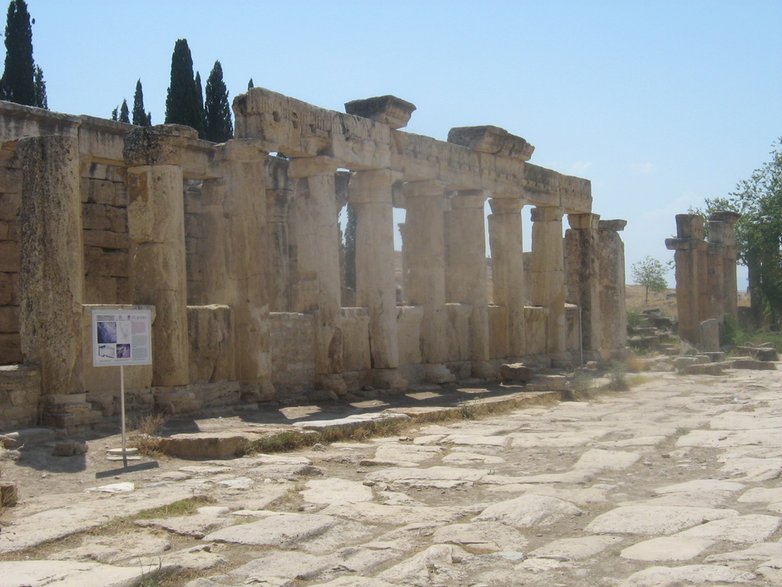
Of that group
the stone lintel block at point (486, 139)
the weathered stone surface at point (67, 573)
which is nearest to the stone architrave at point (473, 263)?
the stone lintel block at point (486, 139)

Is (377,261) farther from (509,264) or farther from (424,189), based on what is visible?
(509,264)

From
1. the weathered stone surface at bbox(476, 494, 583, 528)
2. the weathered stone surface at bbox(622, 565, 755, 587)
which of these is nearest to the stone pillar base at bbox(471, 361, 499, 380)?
the weathered stone surface at bbox(476, 494, 583, 528)

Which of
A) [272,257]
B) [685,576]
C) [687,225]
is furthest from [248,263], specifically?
[687,225]

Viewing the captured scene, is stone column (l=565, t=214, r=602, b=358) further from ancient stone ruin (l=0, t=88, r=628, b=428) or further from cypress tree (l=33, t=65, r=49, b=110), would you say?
cypress tree (l=33, t=65, r=49, b=110)

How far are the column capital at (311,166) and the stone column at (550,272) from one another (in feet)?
24.1

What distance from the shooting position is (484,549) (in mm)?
6051

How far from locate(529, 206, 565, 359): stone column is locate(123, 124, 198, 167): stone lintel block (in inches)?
403

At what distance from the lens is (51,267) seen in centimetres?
1018

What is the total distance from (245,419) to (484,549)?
6.04 meters

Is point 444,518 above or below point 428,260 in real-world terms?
below

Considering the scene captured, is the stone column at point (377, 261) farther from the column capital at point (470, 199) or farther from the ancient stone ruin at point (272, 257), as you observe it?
the column capital at point (470, 199)

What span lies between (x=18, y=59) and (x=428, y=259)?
1606cm

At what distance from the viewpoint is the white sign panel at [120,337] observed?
9078 millimetres

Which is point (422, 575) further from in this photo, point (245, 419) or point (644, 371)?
point (644, 371)
